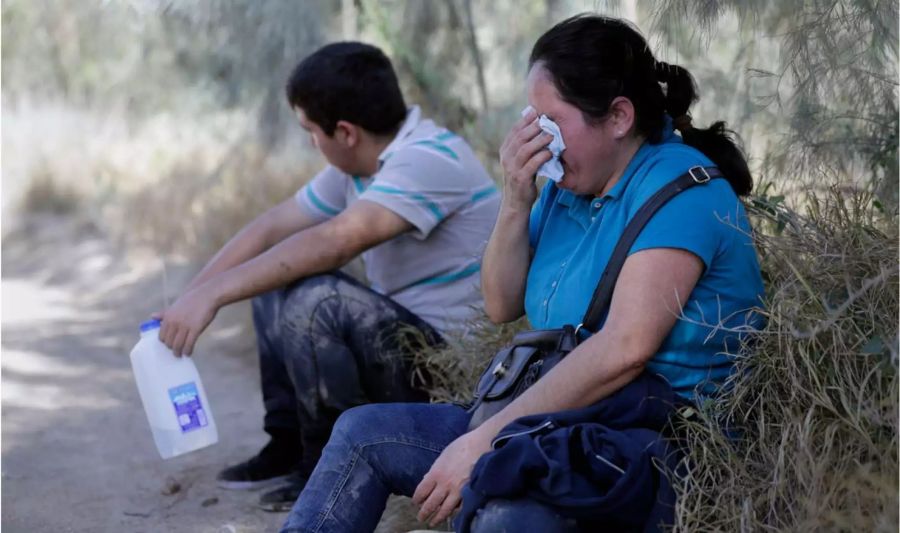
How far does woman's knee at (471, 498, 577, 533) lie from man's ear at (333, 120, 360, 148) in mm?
1852

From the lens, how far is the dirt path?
145 inches

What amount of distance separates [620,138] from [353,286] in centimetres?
126

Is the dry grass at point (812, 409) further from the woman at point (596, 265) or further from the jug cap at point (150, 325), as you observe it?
the jug cap at point (150, 325)

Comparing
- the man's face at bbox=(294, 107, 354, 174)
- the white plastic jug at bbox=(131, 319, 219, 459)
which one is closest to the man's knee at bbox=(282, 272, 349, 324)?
the white plastic jug at bbox=(131, 319, 219, 459)

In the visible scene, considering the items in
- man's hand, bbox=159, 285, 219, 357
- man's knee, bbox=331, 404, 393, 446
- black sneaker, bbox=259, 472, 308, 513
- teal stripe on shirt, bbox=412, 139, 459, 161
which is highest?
teal stripe on shirt, bbox=412, 139, 459, 161

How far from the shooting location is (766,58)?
187 inches

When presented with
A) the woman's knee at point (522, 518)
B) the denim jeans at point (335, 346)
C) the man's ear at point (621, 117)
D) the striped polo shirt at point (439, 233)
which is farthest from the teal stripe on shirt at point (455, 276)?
the woman's knee at point (522, 518)

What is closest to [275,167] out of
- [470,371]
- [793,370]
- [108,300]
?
[108,300]

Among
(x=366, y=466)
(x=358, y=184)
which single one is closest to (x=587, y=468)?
(x=366, y=466)

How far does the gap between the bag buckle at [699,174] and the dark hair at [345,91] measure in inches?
61.0

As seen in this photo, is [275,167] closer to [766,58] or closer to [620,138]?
[766,58]

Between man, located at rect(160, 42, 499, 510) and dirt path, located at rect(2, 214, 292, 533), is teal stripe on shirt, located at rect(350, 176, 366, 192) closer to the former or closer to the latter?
man, located at rect(160, 42, 499, 510)

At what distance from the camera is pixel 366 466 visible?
98.4 inches

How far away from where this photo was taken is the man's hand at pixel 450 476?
232 cm
